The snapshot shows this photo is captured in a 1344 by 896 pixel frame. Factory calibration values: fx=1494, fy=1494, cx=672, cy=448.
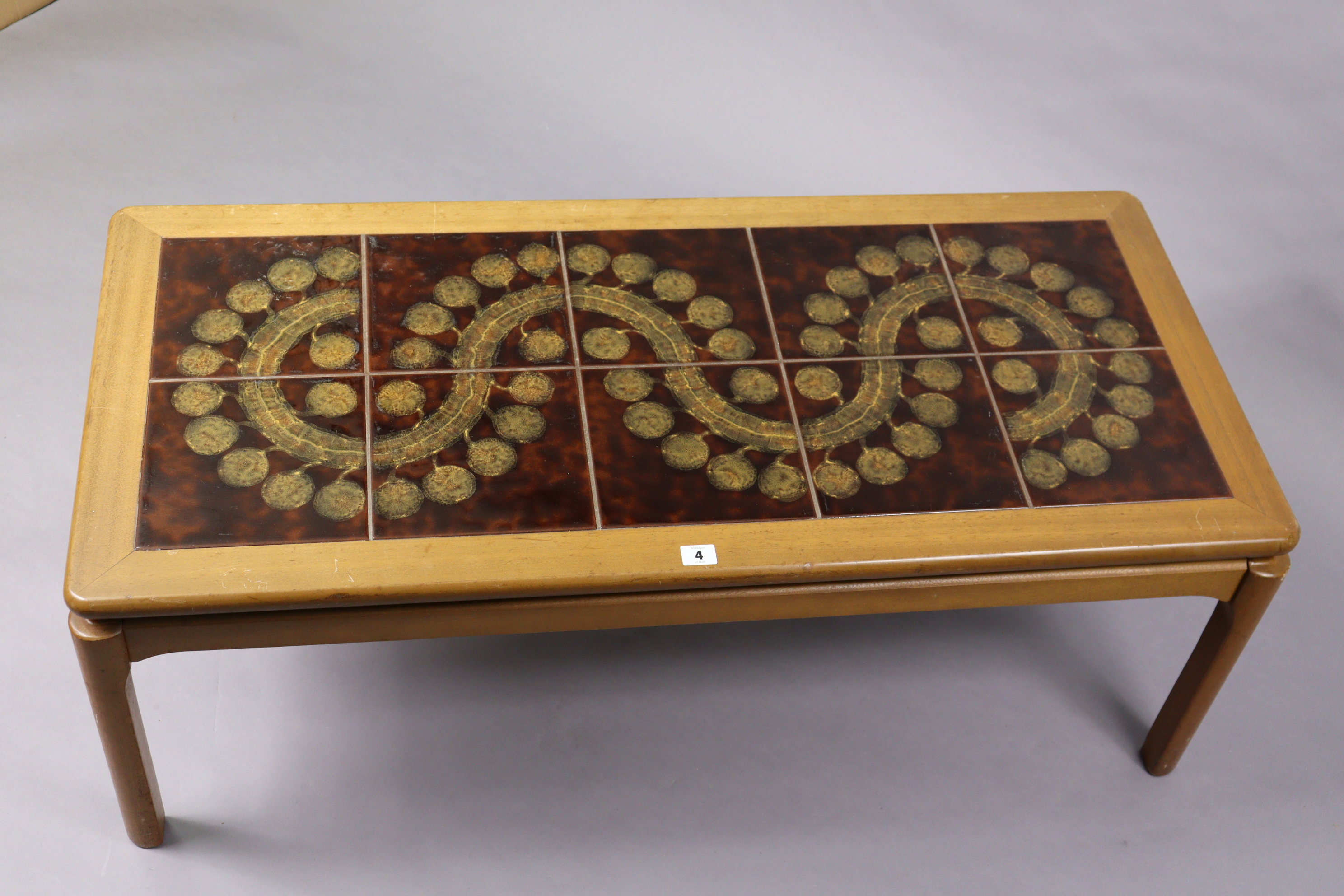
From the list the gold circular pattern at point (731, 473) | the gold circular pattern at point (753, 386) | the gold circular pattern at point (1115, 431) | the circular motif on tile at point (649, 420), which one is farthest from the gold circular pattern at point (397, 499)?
the gold circular pattern at point (1115, 431)

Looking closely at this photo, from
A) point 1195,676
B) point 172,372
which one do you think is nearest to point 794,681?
point 1195,676

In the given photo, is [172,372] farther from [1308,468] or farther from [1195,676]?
[1308,468]

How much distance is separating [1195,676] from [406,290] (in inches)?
66.5

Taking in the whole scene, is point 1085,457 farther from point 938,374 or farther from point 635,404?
point 635,404

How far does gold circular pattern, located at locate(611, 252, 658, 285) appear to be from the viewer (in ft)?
9.71

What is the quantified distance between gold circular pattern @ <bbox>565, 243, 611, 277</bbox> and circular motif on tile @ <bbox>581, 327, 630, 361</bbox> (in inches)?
6.3

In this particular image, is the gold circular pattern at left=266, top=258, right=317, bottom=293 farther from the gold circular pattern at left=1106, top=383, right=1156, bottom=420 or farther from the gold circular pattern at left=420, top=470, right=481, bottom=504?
the gold circular pattern at left=1106, top=383, right=1156, bottom=420

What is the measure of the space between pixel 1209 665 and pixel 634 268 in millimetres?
1345

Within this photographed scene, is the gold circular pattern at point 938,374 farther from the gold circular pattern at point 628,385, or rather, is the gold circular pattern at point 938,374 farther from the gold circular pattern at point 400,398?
the gold circular pattern at point 400,398

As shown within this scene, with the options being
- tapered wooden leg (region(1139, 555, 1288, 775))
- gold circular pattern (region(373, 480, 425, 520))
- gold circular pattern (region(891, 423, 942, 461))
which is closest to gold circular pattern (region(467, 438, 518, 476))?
gold circular pattern (region(373, 480, 425, 520))

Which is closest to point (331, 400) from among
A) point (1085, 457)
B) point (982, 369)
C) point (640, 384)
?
point (640, 384)

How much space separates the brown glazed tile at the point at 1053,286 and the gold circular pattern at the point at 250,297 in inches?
53.9

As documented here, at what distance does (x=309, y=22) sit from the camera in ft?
14.3

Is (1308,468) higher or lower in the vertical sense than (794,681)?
higher
